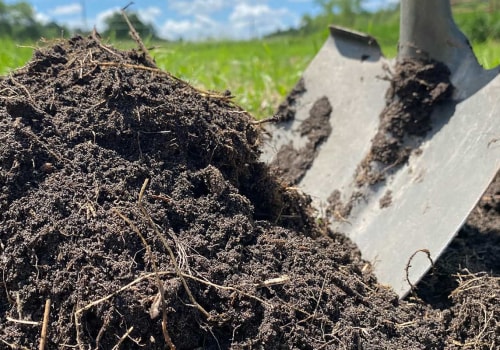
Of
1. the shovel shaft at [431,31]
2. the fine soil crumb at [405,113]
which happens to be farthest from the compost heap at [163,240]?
the shovel shaft at [431,31]

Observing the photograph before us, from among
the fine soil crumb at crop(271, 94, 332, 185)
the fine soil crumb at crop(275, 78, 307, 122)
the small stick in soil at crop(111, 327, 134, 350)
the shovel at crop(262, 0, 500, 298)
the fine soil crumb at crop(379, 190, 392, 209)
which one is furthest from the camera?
the fine soil crumb at crop(275, 78, 307, 122)

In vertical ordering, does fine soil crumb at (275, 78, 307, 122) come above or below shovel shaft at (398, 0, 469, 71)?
below

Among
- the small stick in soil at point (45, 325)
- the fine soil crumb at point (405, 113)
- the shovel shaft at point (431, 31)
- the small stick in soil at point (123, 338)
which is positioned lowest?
the small stick in soil at point (45, 325)

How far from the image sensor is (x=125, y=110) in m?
1.55

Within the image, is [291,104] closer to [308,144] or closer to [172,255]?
[308,144]

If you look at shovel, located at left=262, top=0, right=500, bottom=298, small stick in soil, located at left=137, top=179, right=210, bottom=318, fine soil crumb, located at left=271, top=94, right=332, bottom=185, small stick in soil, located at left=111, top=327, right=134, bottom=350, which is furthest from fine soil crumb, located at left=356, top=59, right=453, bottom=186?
small stick in soil, located at left=111, top=327, right=134, bottom=350

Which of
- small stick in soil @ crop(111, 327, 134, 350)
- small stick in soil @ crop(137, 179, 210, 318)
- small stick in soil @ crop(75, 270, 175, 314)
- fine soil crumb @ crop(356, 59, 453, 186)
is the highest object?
fine soil crumb @ crop(356, 59, 453, 186)

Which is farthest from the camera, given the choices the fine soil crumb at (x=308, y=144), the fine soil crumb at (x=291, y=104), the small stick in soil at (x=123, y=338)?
the fine soil crumb at (x=291, y=104)

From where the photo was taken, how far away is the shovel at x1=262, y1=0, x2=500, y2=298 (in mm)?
1875

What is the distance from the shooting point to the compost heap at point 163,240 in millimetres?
1229

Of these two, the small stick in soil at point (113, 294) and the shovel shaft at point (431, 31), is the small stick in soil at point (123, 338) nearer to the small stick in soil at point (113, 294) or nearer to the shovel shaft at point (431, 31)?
the small stick in soil at point (113, 294)

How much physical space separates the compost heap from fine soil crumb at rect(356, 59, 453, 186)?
0.60m

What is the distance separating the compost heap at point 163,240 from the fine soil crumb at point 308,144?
2.38 ft

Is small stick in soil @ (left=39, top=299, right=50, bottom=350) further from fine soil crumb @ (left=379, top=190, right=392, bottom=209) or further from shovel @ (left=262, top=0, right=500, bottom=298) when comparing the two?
fine soil crumb @ (left=379, top=190, right=392, bottom=209)
